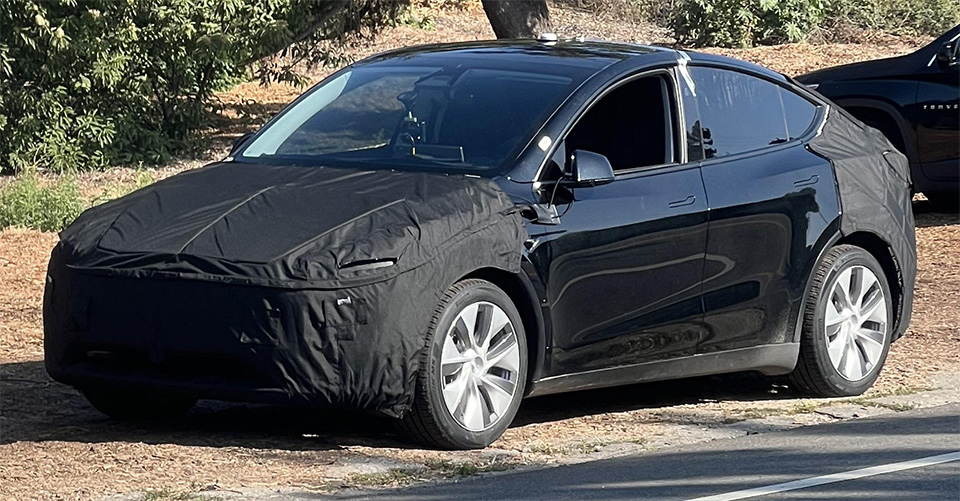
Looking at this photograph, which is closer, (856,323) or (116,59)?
(856,323)

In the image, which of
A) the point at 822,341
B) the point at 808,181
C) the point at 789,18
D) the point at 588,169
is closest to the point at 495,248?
the point at 588,169

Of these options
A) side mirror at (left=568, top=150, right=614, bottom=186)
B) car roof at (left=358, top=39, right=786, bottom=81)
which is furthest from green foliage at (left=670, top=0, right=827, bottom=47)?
side mirror at (left=568, top=150, right=614, bottom=186)

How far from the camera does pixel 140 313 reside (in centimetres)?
666

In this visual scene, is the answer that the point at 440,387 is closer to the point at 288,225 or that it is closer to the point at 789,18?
the point at 288,225

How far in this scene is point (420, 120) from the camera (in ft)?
25.0

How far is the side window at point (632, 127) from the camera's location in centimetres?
775

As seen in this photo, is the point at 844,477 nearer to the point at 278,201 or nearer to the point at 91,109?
the point at 278,201

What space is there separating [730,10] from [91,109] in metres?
10.2

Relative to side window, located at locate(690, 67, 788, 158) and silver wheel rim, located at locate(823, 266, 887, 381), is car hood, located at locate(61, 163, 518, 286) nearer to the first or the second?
side window, located at locate(690, 67, 788, 158)

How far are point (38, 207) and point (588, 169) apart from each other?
29.1ft

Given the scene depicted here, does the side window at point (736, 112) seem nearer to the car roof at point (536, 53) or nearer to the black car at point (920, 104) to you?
the car roof at point (536, 53)

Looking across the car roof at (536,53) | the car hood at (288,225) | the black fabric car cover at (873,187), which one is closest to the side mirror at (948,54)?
the black fabric car cover at (873,187)

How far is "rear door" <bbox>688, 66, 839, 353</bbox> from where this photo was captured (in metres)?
7.80

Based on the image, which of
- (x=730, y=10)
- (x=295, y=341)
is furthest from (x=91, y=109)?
(x=295, y=341)
